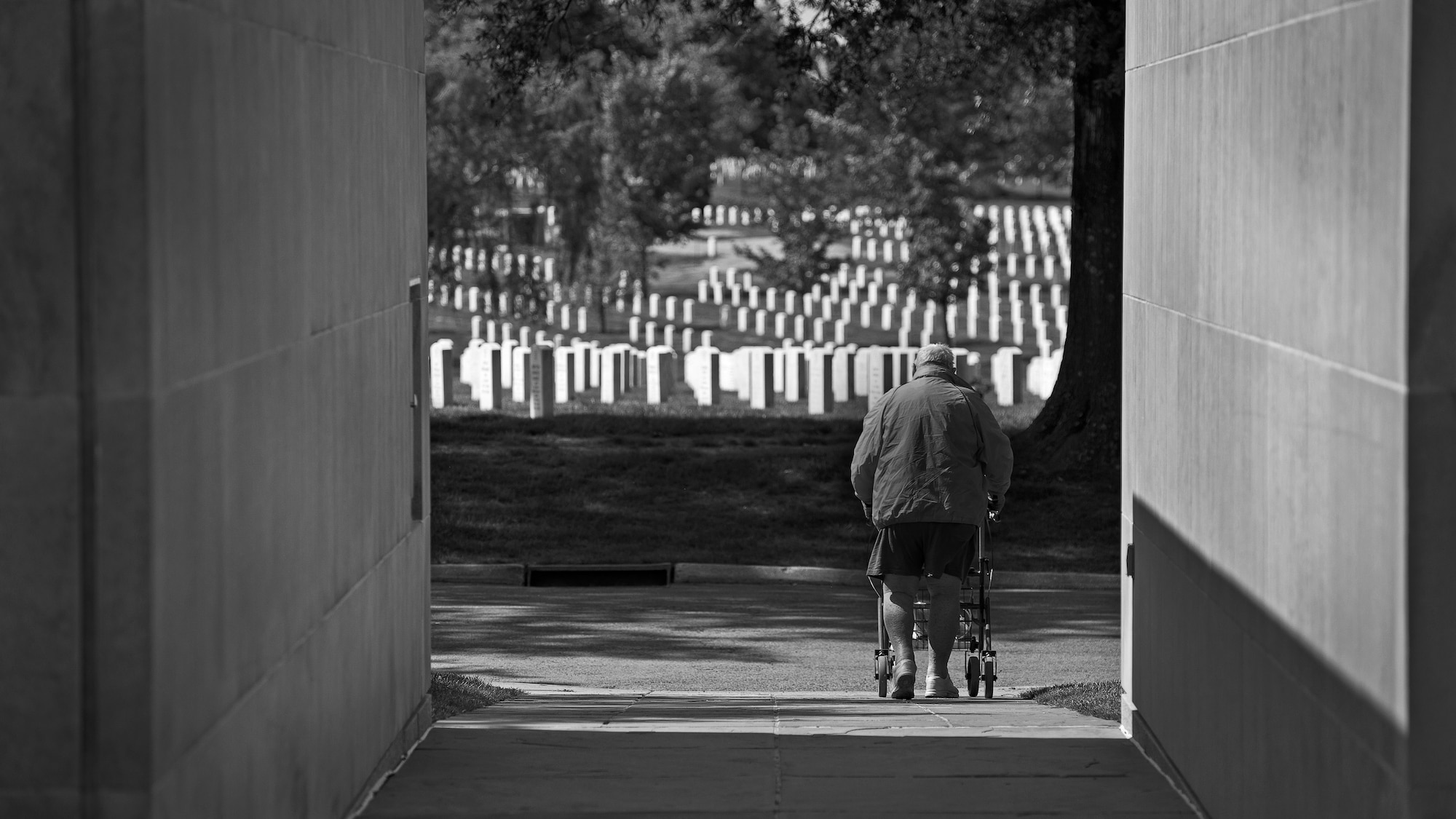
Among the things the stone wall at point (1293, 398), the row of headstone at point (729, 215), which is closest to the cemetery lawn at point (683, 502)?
the stone wall at point (1293, 398)

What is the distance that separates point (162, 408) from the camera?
3541 mm

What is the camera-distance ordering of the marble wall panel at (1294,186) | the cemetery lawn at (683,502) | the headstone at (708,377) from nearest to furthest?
the marble wall panel at (1294,186)
the cemetery lawn at (683,502)
the headstone at (708,377)

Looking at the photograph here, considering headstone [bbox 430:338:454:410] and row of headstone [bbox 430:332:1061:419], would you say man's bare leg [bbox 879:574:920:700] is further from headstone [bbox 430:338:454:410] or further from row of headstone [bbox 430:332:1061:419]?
headstone [bbox 430:338:454:410]

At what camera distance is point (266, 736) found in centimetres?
452

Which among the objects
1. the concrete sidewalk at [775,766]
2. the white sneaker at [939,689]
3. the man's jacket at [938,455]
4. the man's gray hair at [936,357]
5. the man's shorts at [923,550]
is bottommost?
the white sneaker at [939,689]

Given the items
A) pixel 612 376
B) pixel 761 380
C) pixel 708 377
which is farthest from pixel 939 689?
pixel 612 376

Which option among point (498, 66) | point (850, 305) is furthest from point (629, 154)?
point (498, 66)

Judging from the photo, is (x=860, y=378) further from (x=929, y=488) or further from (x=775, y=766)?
(x=775, y=766)

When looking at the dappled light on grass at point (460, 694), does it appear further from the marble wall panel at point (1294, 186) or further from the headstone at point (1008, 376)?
the headstone at point (1008, 376)

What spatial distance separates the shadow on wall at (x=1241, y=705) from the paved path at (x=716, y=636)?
11.3ft

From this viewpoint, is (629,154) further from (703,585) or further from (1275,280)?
(1275,280)

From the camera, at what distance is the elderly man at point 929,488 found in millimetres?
9031

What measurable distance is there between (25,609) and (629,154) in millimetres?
39998

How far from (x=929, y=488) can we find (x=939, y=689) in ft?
3.60
